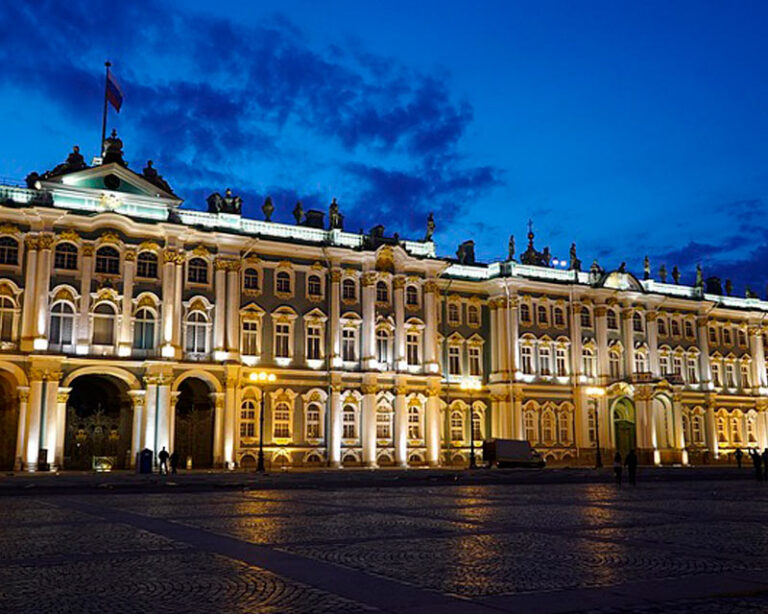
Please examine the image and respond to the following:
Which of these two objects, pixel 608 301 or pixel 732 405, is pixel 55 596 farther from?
pixel 732 405

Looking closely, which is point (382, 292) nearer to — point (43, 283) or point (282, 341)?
point (282, 341)

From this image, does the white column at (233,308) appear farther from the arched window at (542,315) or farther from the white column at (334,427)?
the arched window at (542,315)

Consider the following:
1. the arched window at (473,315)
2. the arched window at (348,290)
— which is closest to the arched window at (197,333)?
the arched window at (348,290)

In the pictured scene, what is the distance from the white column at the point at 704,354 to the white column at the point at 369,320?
33596 millimetres

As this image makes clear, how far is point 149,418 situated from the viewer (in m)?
51.0

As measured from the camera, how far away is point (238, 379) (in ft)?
177

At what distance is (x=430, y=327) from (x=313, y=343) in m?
8.86

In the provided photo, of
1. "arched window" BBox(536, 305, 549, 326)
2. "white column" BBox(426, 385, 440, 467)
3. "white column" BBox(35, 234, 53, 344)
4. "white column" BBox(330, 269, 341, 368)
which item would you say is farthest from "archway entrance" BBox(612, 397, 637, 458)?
"white column" BBox(35, 234, 53, 344)

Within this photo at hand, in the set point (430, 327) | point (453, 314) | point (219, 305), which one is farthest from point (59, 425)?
point (453, 314)

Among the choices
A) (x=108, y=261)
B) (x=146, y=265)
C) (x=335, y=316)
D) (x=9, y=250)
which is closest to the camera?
(x=9, y=250)

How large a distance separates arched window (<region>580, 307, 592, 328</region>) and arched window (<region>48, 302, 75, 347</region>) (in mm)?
39621

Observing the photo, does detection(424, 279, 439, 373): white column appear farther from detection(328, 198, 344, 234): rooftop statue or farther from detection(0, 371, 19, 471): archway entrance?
detection(0, 371, 19, 471): archway entrance

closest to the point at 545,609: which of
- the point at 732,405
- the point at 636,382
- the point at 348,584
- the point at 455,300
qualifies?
the point at 348,584

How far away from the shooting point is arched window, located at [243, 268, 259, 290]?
186 feet
